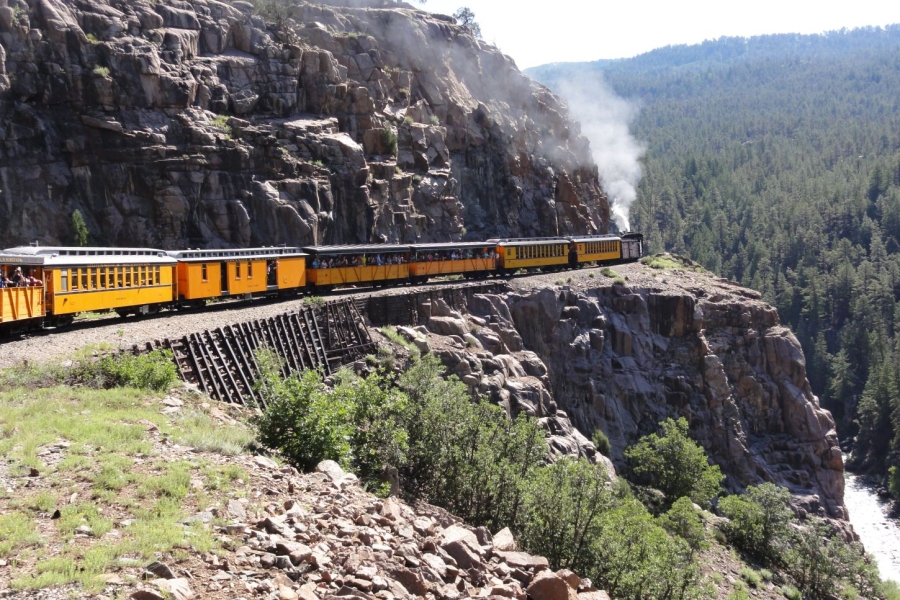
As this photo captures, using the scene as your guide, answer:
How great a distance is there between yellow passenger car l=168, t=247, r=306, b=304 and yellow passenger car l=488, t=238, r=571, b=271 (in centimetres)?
1627

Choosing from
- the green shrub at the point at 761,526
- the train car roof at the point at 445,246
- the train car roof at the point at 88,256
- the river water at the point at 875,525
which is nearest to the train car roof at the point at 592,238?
the train car roof at the point at 445,246

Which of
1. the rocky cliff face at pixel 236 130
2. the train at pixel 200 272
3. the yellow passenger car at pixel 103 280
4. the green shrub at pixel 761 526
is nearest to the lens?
the train at pixel 200 272

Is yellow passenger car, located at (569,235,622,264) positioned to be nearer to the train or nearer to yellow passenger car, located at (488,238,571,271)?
yellow passenger car, located at (488,238,571,271)

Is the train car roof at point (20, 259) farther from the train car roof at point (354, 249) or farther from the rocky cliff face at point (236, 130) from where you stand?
the rocky cliff face at point (236, 130)

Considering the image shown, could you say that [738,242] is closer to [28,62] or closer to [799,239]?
[799,239]

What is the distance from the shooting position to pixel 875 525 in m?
60.2

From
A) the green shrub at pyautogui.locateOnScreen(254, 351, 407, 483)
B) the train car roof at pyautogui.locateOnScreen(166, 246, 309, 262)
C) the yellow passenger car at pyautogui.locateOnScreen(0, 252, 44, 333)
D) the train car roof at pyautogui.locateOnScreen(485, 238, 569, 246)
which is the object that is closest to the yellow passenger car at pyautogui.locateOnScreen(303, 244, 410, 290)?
the train car roof at pyautogui.locateOnScreen(166, 246, 309, 262)

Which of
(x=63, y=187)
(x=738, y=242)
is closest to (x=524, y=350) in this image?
(x=63, y=187)

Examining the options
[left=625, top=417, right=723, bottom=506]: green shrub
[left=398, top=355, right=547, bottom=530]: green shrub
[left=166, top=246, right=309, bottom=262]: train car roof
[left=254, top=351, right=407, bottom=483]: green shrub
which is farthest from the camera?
[left=625, top=417, right=723, bottom=506]: green shrub

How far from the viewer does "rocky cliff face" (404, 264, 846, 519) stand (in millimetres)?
42188

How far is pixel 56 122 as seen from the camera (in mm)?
40406

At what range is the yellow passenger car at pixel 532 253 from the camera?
46531 mm

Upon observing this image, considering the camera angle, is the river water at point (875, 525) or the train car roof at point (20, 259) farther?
the river water at point (875, 525)

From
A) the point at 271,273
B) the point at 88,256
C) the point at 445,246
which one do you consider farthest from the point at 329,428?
the point at 445,246
